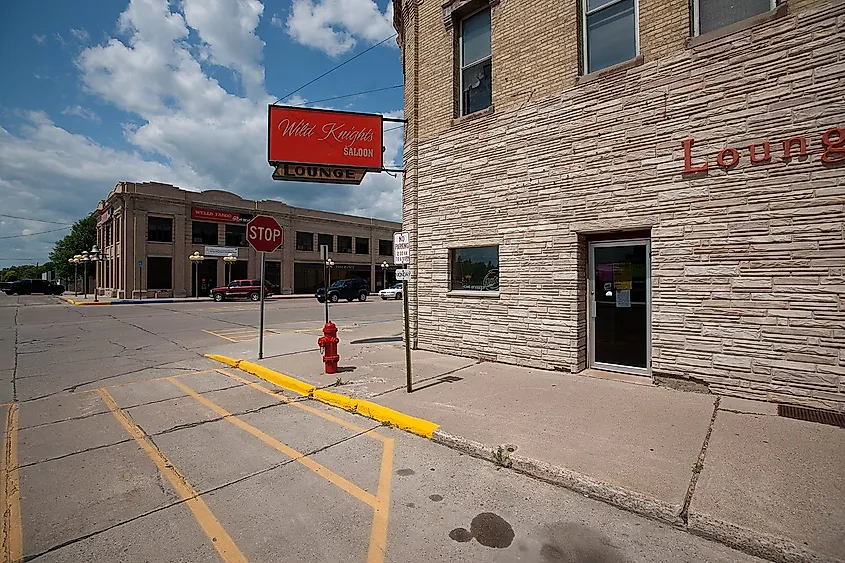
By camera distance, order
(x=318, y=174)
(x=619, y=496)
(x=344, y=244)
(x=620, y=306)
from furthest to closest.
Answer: (x=344, y=244)
(x=318, y=174)
(x=620, y=306)
(x=619, y=496)

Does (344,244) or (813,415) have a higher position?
(344,244)

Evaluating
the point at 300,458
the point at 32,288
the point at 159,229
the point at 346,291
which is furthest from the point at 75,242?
the point at 300,458

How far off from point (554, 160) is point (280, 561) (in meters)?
7.07

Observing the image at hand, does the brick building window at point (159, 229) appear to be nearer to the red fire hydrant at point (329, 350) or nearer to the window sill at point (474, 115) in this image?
the red fire hydrant at point (329, 350)

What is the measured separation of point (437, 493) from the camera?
3.71 metres

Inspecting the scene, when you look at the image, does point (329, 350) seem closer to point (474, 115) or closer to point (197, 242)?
point (474, 115)

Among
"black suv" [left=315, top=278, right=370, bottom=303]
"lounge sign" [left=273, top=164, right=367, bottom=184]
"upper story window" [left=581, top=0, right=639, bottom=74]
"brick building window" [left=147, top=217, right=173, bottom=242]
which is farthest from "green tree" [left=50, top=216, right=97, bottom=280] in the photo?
"upper story window" [left=581, top=0, right=639, bottom=74]

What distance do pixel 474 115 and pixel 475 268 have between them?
320 cm

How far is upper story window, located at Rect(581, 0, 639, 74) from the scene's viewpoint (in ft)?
23.1

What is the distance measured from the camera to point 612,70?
6.97 m

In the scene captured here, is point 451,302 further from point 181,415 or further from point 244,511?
point 244,511

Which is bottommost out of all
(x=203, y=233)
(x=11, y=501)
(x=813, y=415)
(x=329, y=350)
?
(x=11, y=501)

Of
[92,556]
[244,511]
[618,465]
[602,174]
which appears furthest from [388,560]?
[602,174]

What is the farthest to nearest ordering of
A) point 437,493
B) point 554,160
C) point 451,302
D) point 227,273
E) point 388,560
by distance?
point 227,273
point 451,302
point 554,160
point 437,493
point 388,560
